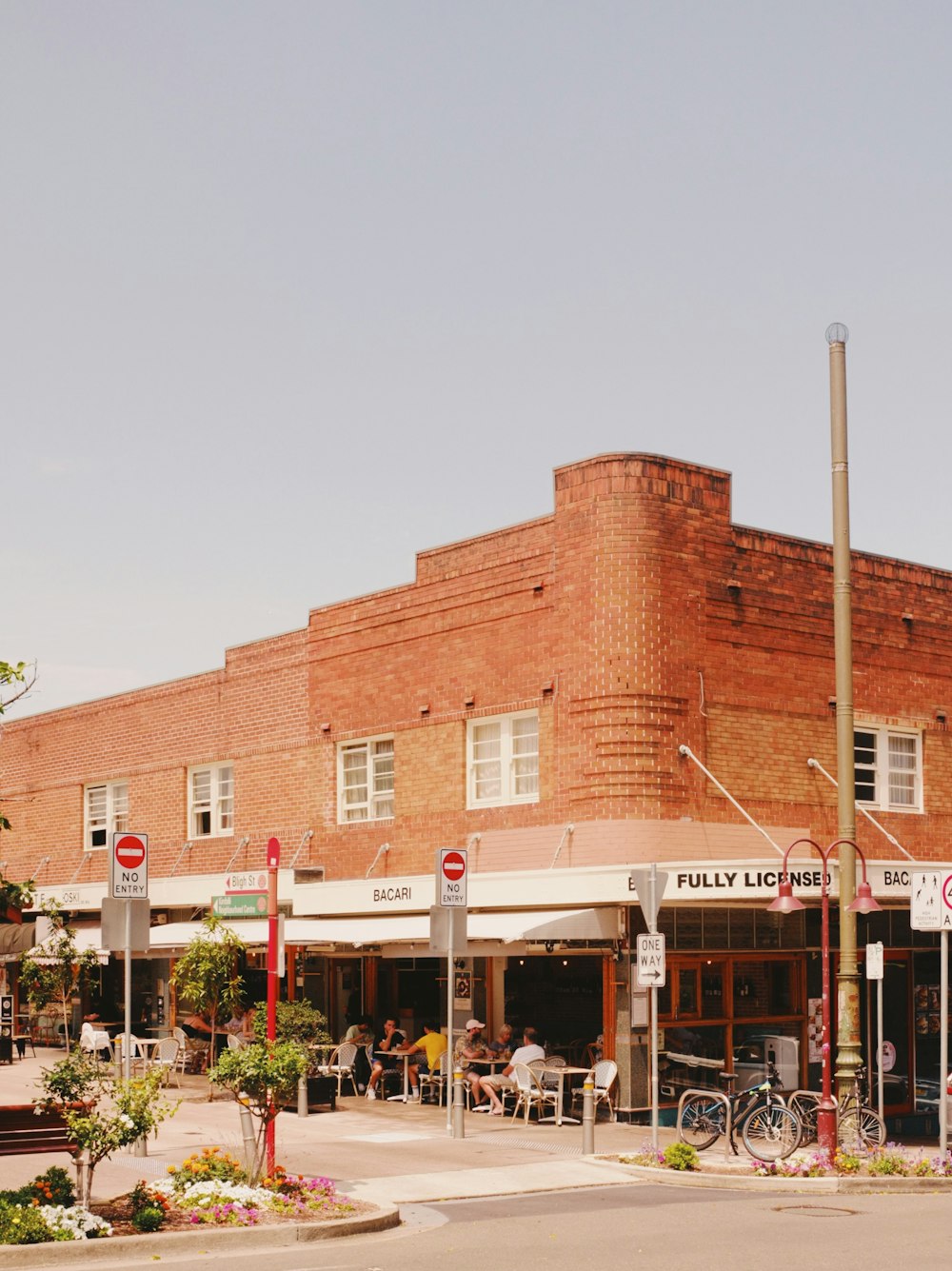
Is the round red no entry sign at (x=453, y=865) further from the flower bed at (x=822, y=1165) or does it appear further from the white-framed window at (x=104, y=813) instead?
the white-framed window at (x=104, y=813)

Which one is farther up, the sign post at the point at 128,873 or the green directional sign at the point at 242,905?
the sign post at the point at 128,873

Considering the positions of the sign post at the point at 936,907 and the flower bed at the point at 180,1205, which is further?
the sign post at the point at 936,907

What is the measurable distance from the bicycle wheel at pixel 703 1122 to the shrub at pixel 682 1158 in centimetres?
171

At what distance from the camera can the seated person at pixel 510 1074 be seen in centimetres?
2364

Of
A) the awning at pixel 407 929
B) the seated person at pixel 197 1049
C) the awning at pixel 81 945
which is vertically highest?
the awning at pixel 407 929

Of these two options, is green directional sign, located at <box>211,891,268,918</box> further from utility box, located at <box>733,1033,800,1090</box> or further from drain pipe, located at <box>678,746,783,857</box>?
utility box, located at <box>733,1033,800,1090</box>

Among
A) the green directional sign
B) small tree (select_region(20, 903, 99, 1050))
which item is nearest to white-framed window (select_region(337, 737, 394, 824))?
the green directional sign

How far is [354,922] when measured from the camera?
2580 cm

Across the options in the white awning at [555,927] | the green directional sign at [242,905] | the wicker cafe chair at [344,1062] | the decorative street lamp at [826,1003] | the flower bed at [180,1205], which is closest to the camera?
the flower bed at [180,1205]

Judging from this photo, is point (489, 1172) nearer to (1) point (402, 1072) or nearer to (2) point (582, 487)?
(1) point (402, 1072)

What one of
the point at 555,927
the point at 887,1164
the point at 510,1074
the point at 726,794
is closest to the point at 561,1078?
the point at 510,1074

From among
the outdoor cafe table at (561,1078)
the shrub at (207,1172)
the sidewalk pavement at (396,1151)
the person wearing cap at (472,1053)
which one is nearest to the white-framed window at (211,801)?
the sidewalk pavement at (396,1151)

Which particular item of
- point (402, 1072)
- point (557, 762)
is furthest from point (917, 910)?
point (402, 1072)

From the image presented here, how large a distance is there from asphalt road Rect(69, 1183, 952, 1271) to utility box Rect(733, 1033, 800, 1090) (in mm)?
7476
